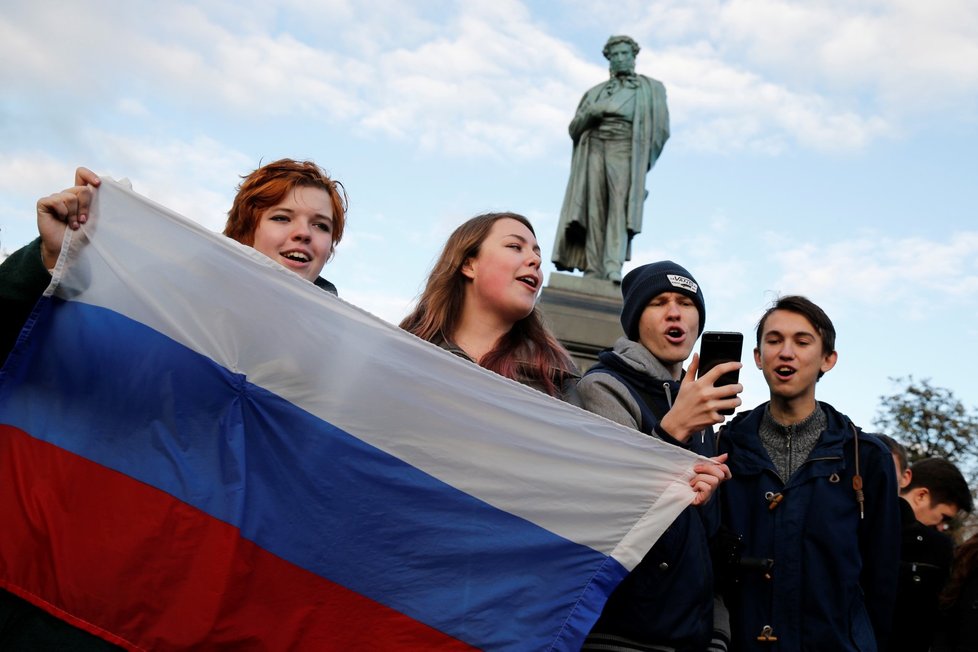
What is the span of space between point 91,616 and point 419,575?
79 centimetres

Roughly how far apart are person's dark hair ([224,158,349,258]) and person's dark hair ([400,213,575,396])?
38 cm

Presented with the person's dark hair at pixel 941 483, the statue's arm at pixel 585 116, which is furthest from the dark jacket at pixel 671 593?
the statue's arm at pixel 585 116

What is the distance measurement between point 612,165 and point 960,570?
8.08 metres

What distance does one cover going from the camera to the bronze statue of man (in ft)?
37.7

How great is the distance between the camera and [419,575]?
8.52ft

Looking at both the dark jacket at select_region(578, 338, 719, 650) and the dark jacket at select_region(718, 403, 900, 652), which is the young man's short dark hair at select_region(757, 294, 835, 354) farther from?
the dark jacket at select_region(578, 338, 719, 650)

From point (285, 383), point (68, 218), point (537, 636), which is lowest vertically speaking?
point (537, 636)

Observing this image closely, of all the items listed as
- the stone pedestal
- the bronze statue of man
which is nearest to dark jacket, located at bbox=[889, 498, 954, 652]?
the stone pedestal

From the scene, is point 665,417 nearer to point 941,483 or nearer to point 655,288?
point 655,288

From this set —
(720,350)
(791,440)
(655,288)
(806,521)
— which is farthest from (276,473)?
(791,440)

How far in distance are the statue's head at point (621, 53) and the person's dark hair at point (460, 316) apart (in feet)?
28.5

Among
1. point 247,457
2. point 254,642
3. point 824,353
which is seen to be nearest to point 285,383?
point 247,457

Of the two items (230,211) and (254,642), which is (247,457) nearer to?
(254,642)

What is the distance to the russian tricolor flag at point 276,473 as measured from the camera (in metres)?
2.47
